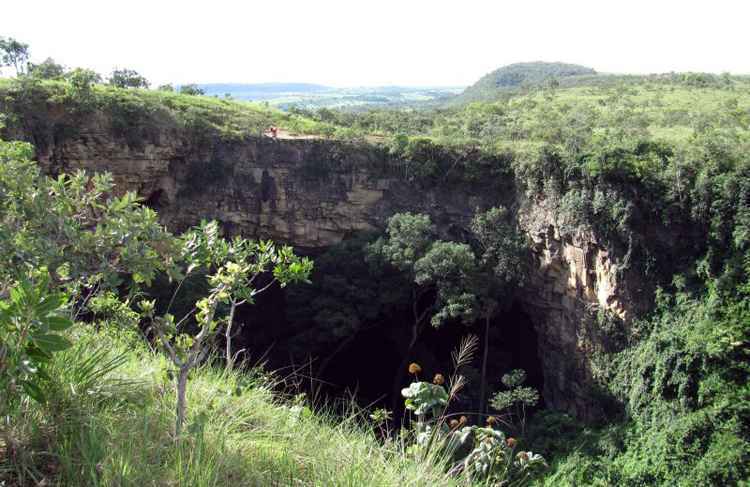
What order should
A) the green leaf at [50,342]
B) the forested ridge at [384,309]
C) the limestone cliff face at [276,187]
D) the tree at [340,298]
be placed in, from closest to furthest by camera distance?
the green leaf at [50,342] → the forested ridge at [384,309] → the tree at [340,298] → the limestone cliff face at [276,187]

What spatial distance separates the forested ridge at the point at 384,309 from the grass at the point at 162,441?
0.04 ft

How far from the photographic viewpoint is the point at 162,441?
257 centimetres

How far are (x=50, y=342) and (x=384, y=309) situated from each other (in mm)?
11323

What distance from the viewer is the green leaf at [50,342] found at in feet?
6.82

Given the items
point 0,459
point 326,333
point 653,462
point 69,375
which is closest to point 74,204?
point 69,375

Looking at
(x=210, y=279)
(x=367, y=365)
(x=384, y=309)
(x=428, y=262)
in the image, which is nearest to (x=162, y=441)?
(x=210, y=279)

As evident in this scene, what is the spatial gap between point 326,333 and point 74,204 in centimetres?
962

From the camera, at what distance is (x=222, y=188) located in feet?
48.9

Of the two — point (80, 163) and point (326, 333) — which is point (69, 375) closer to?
point (326, 333)

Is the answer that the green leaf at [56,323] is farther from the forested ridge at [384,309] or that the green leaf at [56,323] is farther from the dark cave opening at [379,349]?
the dark cave opening at [379,349]

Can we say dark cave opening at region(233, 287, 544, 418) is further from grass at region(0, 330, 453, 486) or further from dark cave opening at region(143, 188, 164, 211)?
grass at region(0, 330, 453, 486)

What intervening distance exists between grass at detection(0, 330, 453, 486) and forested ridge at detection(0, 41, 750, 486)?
1 centimetres

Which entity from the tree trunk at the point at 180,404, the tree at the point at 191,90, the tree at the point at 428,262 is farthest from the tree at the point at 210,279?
the tree at the point at 191,90

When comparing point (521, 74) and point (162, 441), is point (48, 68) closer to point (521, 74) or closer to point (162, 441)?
point (162, 441)
